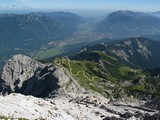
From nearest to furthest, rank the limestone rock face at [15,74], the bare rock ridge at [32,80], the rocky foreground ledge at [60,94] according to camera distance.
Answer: the rocky foreground ledge at [60,94], the bare rock ridge at [32,80], the limestone rock face at [15,74]

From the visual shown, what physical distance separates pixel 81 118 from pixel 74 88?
87.3m

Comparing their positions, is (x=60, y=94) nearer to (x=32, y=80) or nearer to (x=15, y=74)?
(x=32, y=80)

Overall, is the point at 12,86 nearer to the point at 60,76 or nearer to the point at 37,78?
the point at 37,78

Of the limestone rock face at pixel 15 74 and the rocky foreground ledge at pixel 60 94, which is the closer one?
the rocky foreground ledge at pixel 60 94

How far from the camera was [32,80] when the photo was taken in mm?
170375

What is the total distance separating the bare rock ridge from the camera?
15488cm

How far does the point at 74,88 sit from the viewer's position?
165125 millimetres

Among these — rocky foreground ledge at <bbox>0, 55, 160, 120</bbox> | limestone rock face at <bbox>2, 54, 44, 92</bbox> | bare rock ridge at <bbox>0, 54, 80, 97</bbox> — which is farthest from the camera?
limestone rock face at <bbox>2, 54, 44, 92</bbox>

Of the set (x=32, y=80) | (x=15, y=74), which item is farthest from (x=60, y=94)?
(x=15, y=74)

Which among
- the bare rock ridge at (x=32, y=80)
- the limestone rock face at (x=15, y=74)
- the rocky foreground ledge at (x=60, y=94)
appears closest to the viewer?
the rocky foreground ledge at (x=60, y=94)

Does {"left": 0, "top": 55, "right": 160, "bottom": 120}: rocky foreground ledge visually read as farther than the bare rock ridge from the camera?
No

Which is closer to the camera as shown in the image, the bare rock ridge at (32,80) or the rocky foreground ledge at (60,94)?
the rocky foreground ledge at (60,94)

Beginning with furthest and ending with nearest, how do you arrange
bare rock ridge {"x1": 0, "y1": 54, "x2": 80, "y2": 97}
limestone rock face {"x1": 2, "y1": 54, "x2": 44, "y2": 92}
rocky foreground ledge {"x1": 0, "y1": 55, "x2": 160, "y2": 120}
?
limestone rock face {"x1": 2, "y1": 54, "x2": 44, "y2": 92}, bare rock ridge {"x1": 0, "y1": 54, "x2": 80, "y2": 97}, rocky foreground ledge {"x1": 0, "y1": 55, "x2": 160, "y2": 120}

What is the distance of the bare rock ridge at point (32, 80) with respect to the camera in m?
155
